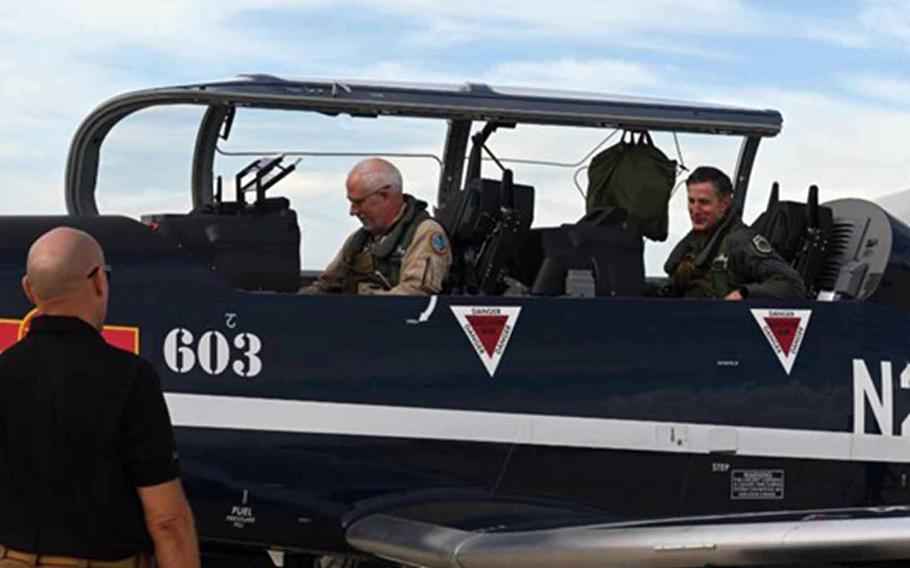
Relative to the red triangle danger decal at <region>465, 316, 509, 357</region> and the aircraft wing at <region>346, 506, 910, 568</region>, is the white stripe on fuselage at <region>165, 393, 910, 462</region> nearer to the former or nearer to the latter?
the red triangle danger decal at <region>465, 316, 509, 357</region>

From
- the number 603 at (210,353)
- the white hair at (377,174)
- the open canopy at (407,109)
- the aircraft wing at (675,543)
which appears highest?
the open canopy at (407,109)

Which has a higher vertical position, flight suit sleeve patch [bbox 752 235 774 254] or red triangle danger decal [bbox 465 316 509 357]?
flight suit sleeve patch [bbox 752 235 774 254]

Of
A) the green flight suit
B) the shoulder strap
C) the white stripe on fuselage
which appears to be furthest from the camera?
the shoulder strap

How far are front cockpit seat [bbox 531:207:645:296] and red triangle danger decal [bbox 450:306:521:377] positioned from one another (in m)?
0.41

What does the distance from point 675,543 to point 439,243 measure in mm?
1850

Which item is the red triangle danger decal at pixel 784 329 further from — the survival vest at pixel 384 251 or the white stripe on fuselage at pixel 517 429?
the survival vest at pixel 384 251

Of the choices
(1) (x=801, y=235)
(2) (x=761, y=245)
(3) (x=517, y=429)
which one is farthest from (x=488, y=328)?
(1) (x=801, y=235)

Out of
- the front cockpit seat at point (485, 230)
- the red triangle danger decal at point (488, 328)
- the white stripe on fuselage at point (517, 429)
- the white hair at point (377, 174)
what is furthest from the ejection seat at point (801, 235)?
the white hair at point (377, 174)

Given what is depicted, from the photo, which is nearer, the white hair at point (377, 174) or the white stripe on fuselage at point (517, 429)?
the white stripe on fuselage at point (517, 429)

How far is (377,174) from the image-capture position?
6.61 metres

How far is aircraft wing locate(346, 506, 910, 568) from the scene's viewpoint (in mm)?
5078

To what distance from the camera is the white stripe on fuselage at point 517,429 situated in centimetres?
Result: 593

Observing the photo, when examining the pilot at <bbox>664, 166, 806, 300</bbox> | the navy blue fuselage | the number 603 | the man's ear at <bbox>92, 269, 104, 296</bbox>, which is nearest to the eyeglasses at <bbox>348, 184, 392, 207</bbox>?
the navy blue fuselage

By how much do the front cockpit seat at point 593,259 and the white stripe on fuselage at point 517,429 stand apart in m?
0.61
